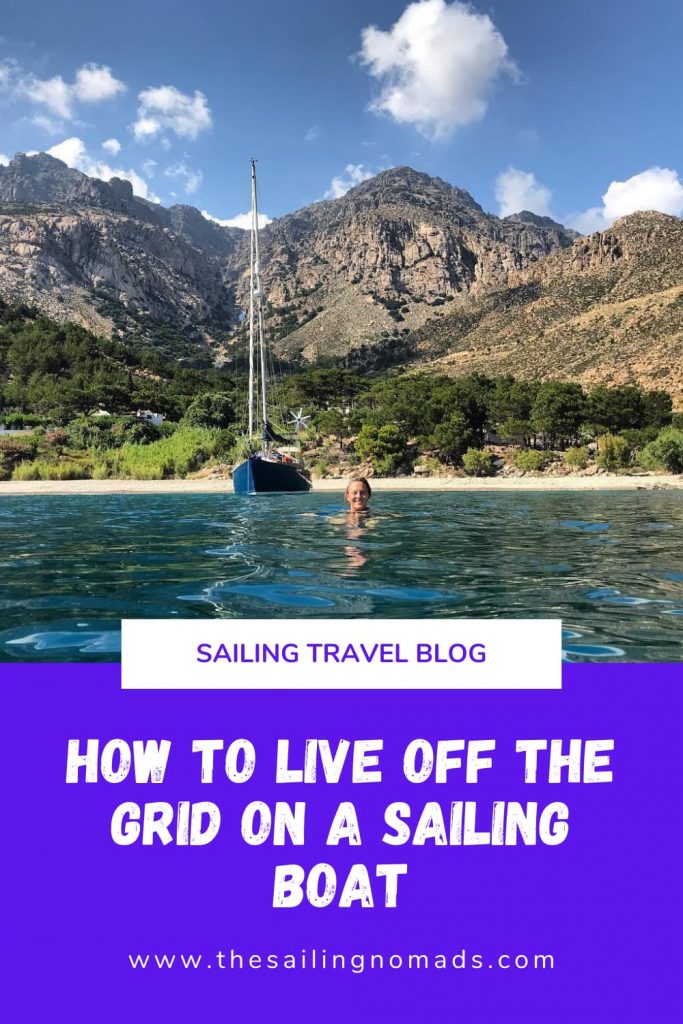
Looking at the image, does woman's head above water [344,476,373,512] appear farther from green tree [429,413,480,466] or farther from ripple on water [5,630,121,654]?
green tree [429,413,480,466]

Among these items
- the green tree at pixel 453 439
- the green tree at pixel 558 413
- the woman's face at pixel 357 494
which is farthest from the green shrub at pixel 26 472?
the green tree at pixel 558 413

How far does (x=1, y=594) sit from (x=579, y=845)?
18.4 feet

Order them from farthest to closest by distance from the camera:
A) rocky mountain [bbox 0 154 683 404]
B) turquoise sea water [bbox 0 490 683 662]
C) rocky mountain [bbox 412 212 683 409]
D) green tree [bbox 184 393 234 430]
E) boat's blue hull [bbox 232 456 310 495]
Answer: rocky mountain [bbox 0 154 683 404] → rocky mountain [bbox 412 212 683 409] → green tree [bbox 184 393 234 430] → boat's blue hull [bbox 232 456 310 495] → turquoise sea water [bbox 0 490 683 662]

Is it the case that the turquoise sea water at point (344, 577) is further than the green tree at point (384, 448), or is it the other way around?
the green tree at point (384, 448)

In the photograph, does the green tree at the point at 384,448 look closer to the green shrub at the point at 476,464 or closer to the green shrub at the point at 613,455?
the green shrub at the point at 476,464

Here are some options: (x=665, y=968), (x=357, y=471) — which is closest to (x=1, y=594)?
(x=665, y=968)

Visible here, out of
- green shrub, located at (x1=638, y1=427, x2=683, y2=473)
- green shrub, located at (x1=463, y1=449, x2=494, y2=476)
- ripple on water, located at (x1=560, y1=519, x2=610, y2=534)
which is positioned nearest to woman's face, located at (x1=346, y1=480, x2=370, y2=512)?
ripple on water, located at (x1=560, y1=519, x2=610, y2=534)

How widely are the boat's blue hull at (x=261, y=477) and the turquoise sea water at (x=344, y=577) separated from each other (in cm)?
1563

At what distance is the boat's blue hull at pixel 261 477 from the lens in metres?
30.1

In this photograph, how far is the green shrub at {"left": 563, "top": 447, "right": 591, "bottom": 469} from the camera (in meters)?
44.8

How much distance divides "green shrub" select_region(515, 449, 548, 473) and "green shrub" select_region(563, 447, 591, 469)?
143 cm

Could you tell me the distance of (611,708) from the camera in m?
2.42

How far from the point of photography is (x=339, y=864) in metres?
Result: 2.39

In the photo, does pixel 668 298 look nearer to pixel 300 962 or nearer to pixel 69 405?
pixel 69 405
